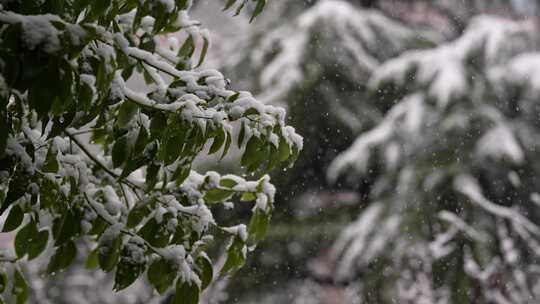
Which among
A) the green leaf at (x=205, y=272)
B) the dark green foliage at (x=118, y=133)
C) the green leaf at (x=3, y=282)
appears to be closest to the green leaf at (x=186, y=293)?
the dark green foliage at (x=118, y=133)

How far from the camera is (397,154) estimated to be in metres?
4.72

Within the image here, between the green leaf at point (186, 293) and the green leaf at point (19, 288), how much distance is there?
1.35 feet

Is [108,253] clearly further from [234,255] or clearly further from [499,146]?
[499,146]

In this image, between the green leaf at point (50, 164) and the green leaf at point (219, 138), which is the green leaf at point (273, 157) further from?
the green leaf at point (50, 164)

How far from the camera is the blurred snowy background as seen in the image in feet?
14.8

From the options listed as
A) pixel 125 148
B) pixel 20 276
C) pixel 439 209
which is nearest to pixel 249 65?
pixel 439 209

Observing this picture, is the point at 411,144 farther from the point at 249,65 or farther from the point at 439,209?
the point at 249,65

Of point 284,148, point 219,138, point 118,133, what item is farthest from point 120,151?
point 284,148

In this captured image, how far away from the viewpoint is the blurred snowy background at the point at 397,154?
452cm

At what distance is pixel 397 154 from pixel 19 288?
11.8ft

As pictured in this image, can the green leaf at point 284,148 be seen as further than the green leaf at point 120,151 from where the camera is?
Yes

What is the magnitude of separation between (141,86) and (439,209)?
3.25 m

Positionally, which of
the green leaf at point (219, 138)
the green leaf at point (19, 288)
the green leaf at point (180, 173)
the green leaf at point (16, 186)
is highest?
the green leaf at point (219, 138)

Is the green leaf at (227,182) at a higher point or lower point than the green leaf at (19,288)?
higher
